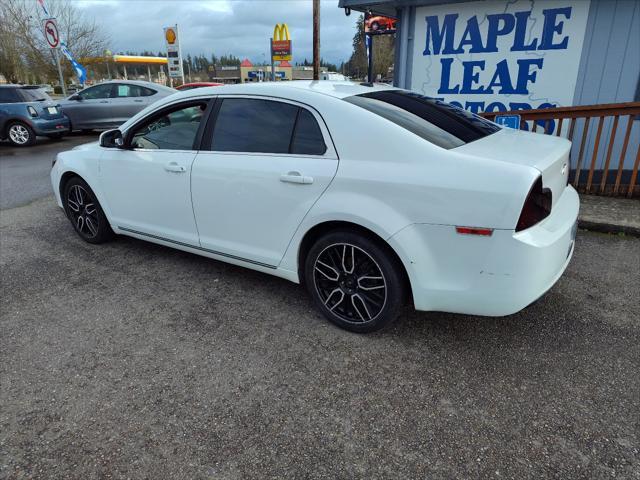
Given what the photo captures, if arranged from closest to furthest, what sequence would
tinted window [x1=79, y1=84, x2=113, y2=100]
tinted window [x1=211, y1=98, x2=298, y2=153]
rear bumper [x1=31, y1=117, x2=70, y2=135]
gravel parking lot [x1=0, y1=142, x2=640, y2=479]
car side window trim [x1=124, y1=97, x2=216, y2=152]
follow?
gravel parking lot [x1=0, y1=142, x2=640, y2=479] → tinted window [x1=211, y1=98, x2=298, y2=153] → car side window trim [x1=124, y1=97, x2=216, y2=152] → rear bumper [x1=31, y1=117, x2=70, y2=135] → tinted window [x1=79, y1=84, x2=113, y2=100]

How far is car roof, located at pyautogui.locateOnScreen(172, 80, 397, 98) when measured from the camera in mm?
3125

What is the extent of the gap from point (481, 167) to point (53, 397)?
104 inches

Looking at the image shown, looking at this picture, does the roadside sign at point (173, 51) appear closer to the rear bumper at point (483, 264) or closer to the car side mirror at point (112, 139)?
the car side mirror at point (112, 139)

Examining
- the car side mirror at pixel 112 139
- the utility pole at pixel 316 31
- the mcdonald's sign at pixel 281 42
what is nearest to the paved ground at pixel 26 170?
the car side mirror at pixel 112 139

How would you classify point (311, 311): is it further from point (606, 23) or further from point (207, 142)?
point (606, 23)

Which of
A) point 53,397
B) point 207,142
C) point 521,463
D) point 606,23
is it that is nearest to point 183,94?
point 207,142

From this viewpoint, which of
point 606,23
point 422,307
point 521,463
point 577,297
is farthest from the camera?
point 606,23

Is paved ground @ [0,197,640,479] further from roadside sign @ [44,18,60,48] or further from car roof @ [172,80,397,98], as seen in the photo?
roadside sign @ [44,18,60,48]

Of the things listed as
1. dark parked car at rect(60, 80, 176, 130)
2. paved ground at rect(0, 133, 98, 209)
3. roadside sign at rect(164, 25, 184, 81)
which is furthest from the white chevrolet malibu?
roadside sign at rect(164, 25, 184, 81)

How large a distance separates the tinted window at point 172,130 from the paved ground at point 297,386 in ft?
3.86

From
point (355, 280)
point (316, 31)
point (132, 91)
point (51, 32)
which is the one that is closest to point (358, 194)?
point (355, 280)

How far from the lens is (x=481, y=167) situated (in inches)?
95.0

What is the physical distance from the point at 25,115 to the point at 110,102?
2.08 meters

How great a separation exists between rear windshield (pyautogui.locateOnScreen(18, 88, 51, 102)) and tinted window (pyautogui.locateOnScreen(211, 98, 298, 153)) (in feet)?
36.4
